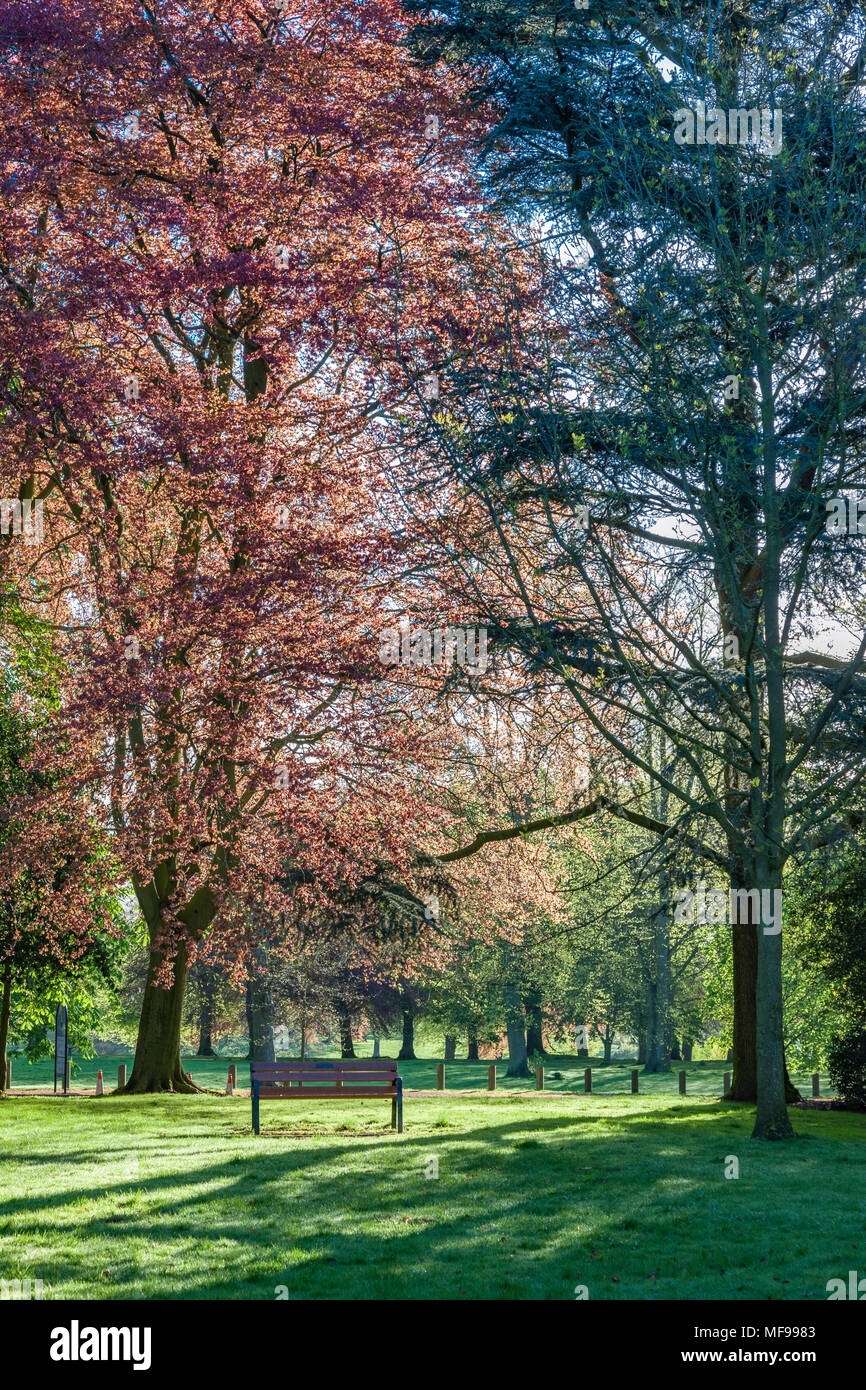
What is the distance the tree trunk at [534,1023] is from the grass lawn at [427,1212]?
118 ft

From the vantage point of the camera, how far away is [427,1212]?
920 cm

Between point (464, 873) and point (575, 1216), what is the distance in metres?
12.1

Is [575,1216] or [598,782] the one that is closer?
[575,1216]

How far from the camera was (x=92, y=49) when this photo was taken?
1686cm

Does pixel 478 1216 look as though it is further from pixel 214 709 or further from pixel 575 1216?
pixel 214 709

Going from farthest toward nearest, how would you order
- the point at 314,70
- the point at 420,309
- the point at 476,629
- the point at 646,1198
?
the point at 314,70 → the point at 420,309 → the point at 476,629 → the point at 646,1198

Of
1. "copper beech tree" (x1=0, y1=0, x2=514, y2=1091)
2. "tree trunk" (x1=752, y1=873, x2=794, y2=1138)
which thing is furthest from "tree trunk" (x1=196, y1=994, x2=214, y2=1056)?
"tree trunk" (x1=752, y1=873, x2=794, y2=1138)

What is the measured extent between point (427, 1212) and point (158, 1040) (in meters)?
13.0


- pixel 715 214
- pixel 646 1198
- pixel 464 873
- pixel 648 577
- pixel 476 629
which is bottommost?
pixel 646 1198

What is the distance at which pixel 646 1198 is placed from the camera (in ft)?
32.3

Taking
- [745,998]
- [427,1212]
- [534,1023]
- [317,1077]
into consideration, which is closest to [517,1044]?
[534,1023]
